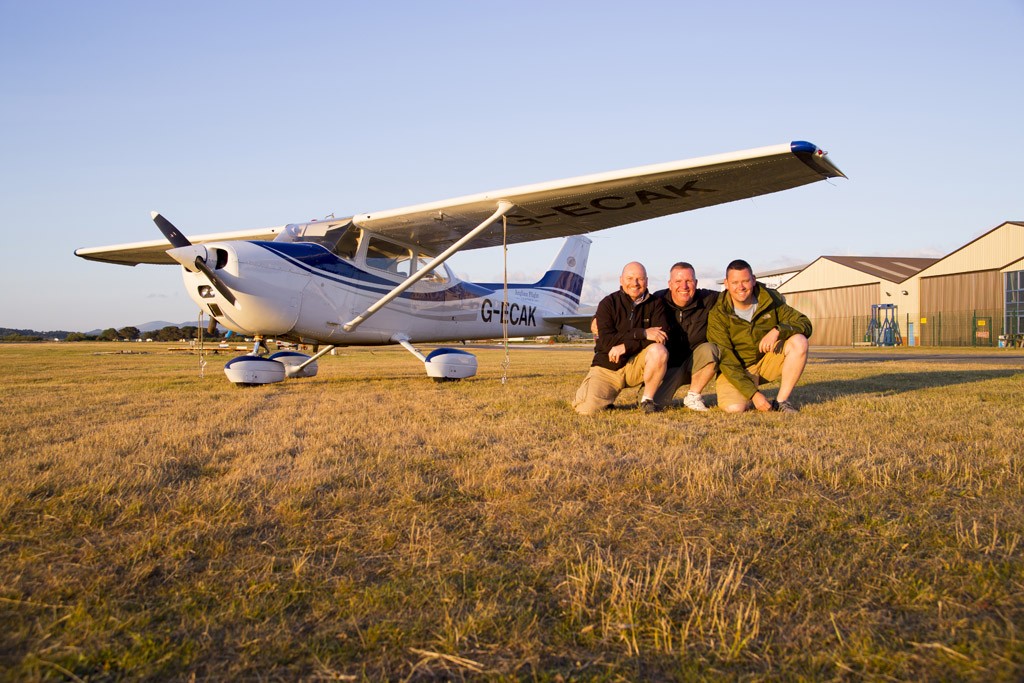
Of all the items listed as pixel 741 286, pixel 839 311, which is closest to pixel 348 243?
pixel 741 286

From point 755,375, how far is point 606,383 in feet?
5.06

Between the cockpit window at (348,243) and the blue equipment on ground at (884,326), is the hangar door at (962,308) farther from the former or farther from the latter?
the cockpit window at (348,243)

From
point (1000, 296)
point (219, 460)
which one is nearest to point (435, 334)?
point (219, 460)

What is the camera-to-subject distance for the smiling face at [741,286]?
5410 millimetres

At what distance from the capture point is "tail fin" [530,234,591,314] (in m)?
13.9

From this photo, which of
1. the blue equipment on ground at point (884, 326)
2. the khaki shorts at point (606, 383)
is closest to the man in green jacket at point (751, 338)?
the khaki shorts at point (606, 383)

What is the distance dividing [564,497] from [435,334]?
8.29 meters

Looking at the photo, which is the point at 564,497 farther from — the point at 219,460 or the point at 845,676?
the point at 219,460

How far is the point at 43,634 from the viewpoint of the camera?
1499mm

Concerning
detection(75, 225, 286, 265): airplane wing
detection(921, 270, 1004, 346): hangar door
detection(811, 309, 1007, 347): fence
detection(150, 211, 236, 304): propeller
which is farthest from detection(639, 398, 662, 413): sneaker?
detection(921, 270, 1004, 346): hangar door

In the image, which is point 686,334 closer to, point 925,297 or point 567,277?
point 567,277

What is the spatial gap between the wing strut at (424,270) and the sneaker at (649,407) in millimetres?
3588

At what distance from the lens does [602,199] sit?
816 centimetres

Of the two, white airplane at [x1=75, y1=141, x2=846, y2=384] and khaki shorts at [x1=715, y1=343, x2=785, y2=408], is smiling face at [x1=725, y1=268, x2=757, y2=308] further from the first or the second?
white airplane at [x1=75, y1=141, x2=846, y2=384]
